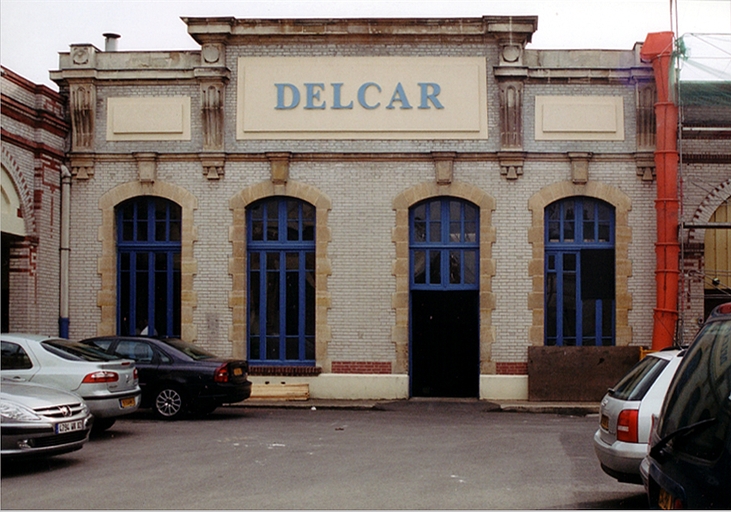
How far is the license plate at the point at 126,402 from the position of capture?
13.8 m

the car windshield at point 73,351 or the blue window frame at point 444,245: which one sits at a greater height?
the blue window frame at point 444,245

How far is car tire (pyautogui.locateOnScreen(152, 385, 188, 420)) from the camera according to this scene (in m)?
16.1

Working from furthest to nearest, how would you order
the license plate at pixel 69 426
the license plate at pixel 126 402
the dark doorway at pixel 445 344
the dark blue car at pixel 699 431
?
the dark doorway at pixel 445 344 → the license plate at pixel 126 402 → the license plate at pixel 69 426 → the dark blue car at pixel 699 431

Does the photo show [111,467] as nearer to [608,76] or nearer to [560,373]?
[560,373]

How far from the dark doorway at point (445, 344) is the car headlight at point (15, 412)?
11167 mm

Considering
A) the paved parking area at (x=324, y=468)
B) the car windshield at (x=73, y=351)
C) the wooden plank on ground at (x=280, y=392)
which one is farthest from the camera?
the wooden plank on ground at (x=280, y=392)

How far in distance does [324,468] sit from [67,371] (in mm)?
4467

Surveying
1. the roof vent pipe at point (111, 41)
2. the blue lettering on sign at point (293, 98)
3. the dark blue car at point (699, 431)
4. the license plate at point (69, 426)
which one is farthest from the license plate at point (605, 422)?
the roof vent pipe at point (111, 41)

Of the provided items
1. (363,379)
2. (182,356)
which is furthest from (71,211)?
(363,379)

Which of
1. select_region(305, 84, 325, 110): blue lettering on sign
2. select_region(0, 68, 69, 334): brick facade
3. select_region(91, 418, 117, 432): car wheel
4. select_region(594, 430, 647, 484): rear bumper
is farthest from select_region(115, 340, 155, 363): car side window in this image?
select_region(594, 430, 647, 484): rear bumper

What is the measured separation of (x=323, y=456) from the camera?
39.8ft

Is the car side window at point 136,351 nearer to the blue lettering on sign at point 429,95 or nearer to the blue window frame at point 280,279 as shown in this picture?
the blue window frame at point 280,279

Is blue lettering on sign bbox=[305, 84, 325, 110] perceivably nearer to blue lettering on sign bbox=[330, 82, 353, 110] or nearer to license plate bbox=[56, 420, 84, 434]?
blue lettering on sign bbox=[330, 82, 353, 110]

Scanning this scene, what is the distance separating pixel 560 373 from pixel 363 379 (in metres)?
4.05
